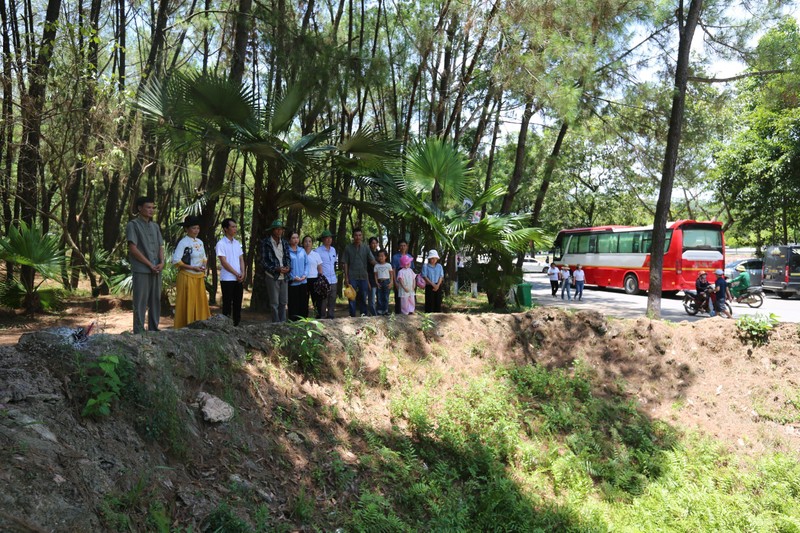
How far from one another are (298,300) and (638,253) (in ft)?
58.7

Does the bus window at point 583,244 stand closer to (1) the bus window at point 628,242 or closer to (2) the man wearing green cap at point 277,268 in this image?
(1) the bus window at point 628,242

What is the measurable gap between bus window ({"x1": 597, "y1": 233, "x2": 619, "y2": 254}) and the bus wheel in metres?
1.45

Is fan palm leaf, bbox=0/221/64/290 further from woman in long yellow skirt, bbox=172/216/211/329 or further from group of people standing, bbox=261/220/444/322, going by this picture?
woman in long yellow skirt, bbox=172/216/211/329

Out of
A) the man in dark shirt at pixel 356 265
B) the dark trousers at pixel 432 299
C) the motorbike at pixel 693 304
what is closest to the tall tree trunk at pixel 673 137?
the dark trousers at pixel 432 299

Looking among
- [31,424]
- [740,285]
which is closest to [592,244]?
[740,285]

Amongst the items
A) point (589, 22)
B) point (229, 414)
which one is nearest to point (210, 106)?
point (229, 414)

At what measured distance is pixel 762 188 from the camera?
938 inches

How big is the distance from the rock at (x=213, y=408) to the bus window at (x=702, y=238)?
19.3 meters

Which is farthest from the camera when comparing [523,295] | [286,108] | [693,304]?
[693,304]

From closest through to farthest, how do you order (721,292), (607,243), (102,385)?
(102,385) < (721,292) < (607,243)

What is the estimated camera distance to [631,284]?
2291cm

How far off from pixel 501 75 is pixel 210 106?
588 centimetres

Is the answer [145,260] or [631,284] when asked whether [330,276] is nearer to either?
[145,260]

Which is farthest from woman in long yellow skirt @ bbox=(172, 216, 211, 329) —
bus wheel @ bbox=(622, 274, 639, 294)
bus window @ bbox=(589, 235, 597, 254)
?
bus window @ bbox=(589, 235, 597, 254)
